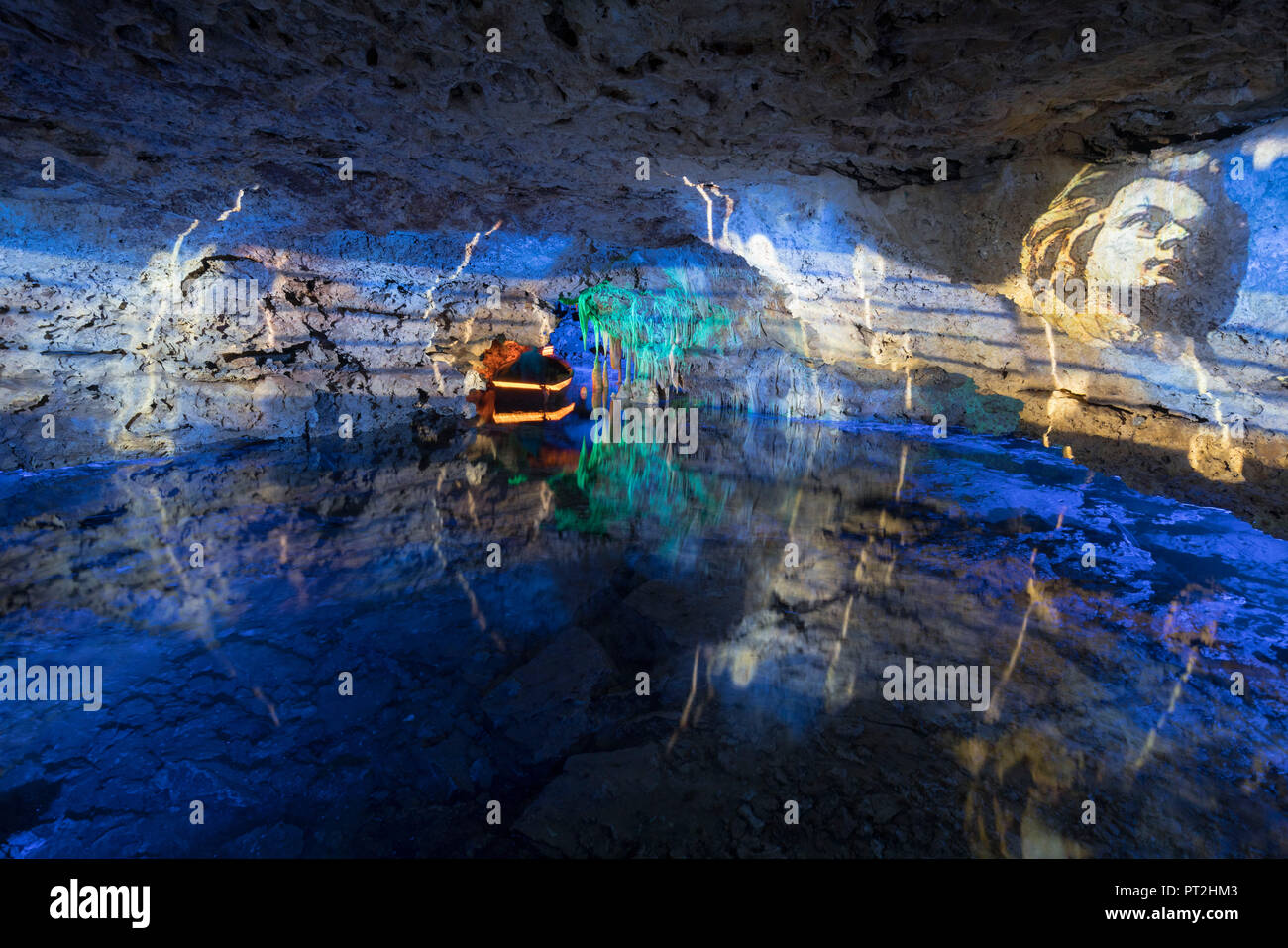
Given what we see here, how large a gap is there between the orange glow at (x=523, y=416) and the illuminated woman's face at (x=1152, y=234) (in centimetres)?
1024

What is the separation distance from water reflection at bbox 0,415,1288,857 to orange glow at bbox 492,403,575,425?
23.7 ft

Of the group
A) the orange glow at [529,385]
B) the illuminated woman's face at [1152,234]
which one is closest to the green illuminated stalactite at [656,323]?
the orange glow at [529,385]

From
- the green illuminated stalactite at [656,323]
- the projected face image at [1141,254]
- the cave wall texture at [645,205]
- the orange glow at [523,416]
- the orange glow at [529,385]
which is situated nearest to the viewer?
the cave wall texture at [645,205]

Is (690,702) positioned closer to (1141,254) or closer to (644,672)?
(644,672)

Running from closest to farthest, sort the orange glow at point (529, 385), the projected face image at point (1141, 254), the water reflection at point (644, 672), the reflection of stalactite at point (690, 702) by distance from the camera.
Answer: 1. the water reflection at point (644, 672)
2. the reflection of stalactite at point (690, 702)
3. the projected face image at point (1141, 254)
4. the orange glow at point (529, 385)

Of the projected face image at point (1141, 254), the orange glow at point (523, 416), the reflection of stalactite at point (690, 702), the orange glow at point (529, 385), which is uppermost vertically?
the projected face image at point (1141, 254)

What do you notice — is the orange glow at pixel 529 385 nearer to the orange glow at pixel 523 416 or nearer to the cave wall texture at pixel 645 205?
the orange glow at pixel 523 416

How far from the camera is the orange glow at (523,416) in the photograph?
44.7ft

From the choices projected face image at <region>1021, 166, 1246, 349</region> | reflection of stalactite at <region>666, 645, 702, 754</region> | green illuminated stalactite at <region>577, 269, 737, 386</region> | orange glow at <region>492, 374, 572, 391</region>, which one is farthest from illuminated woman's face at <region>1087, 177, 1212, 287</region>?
orange glow at <region>492, 374, 572, 391</region>

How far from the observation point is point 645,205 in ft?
26.8

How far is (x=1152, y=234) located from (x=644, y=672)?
6.47 metres

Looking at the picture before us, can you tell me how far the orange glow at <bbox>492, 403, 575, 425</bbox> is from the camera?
13625 mm
